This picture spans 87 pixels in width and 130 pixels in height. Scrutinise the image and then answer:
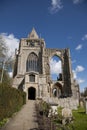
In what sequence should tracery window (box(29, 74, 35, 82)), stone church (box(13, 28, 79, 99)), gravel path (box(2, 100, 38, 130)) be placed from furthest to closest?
1. stone church (box(13, 28, 79, 99))
2. tracery window (box(29, 74, 35, 82))
3. gravel path (box(2, 100, 38, 130))

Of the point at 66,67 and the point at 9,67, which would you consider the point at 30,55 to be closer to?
the point at 66,67

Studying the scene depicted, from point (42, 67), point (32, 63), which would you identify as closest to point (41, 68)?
point (42, 67)

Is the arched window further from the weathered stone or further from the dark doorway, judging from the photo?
the dark doorway

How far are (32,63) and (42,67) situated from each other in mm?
4580

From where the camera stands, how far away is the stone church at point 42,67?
1948 inches

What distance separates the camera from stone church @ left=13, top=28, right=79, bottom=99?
1948 inches

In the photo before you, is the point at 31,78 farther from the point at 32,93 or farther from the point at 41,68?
Result: the point at 41,68

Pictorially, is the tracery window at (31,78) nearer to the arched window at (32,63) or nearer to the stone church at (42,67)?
the stone church at (42,67)

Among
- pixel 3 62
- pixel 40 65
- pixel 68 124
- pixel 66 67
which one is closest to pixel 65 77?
pixel 66 67

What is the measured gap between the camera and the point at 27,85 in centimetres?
4406

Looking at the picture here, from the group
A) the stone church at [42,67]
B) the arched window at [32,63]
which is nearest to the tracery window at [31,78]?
the stone church at [42,67]

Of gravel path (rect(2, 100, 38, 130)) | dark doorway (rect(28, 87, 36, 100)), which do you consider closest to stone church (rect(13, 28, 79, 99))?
dark doorway (rect(28, 87, 36, 100))

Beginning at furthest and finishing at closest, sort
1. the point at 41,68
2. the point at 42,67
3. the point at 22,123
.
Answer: the point at 41,68 < the point at 42,67 < the point at 22,123

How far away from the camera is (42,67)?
5253 cm
